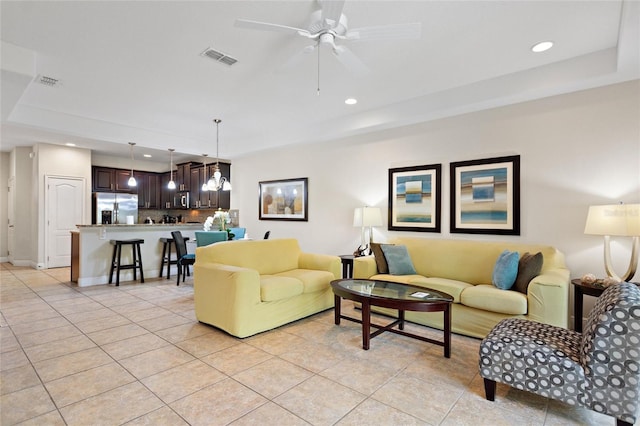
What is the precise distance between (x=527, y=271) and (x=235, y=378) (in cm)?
292

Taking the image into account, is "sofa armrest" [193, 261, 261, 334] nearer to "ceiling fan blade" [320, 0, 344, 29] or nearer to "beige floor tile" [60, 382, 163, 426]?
"beige floor tile" [60, 382, 163, 426]

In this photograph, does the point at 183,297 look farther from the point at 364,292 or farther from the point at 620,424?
the point at 620,424

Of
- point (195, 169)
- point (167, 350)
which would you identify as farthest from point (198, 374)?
point (195, 169)

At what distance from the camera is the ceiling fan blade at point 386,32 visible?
2.35 m

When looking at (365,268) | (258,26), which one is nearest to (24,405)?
(258,26)

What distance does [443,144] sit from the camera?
448 cm

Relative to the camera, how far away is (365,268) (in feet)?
13.4

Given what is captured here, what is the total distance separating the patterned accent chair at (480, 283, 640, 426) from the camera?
1.75m

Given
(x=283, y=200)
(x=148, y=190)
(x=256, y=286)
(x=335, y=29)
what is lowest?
(x=256, y=286)

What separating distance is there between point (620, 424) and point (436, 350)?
131 cm

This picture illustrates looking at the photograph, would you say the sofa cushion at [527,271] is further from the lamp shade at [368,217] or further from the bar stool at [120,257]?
the bar stool at [120,257]

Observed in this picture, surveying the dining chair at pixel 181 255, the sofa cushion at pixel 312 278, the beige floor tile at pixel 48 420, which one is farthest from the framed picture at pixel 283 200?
the beige floor tile at pixel 48 420

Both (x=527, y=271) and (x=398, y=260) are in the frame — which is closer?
(x=527, y=271)

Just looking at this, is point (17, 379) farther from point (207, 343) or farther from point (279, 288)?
point (279, 288)
